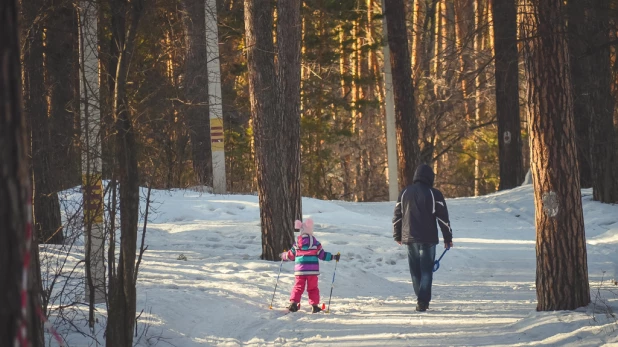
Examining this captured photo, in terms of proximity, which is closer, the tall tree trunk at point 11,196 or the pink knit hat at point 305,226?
the tall tree trunk at point 11,196

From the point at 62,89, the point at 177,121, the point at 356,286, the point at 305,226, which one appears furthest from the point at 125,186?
the point at 356,286

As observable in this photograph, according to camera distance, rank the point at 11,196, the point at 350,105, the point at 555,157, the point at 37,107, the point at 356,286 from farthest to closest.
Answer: the point at 350,105, the point at 356,286, the point at 37,107, the point at 555,157, the point at 11,196

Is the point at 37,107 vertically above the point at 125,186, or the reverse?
the point at 37,107

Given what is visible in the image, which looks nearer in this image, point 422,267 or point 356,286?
point 422,267

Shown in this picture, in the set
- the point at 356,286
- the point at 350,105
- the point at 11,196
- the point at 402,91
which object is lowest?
the point at 356,286

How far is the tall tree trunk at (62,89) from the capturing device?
9349mm

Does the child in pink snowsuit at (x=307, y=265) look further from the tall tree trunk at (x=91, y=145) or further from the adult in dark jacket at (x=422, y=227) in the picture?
the tall tree trunk at (x=91, y=145)

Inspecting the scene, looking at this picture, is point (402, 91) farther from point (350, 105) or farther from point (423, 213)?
point (350, 105)

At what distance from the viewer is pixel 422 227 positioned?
10.5 meters

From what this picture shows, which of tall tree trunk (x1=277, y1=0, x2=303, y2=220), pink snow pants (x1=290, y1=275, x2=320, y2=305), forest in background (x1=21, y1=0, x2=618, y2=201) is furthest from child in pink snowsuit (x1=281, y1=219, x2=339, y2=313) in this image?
forest in background (x1=21, y1=0, x2=618, y2=201)

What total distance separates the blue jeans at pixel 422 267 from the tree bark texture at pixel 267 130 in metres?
3.53

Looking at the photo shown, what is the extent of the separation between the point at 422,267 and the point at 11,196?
8.11 m

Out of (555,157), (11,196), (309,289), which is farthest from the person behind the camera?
(309,289)

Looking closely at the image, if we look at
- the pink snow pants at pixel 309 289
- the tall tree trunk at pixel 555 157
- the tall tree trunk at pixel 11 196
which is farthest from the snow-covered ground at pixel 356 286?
the tall tree trunk at pixel 11 196
